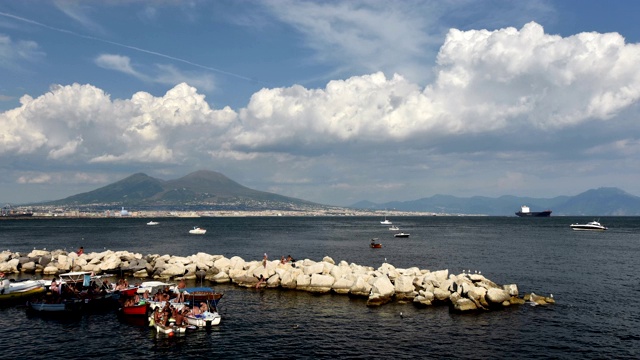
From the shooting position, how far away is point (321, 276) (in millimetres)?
52625

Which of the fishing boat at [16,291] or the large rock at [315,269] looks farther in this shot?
the large rock at [315,269]

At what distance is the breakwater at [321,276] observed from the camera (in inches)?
1789

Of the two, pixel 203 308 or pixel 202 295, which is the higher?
pixel 202 295

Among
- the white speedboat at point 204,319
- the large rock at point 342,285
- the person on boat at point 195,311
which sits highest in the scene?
the large rock at point 342,285

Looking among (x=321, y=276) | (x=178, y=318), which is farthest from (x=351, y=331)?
(x=321, y=276)

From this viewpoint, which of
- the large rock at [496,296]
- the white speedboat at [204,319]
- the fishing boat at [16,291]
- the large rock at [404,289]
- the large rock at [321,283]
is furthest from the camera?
the large rock at [321,283]

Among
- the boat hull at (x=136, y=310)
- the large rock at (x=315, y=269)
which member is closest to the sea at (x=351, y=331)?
the boat hull at (x=136, y=310)

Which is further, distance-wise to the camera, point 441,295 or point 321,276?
point 321,276

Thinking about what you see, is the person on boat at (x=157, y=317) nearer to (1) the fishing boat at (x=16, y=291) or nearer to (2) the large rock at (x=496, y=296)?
(1) the fishing boat at (x=16, y=291)

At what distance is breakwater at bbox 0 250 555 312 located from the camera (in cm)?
4544

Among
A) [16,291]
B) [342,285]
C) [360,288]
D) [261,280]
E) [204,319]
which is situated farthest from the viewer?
[261,280]

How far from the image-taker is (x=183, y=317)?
38.3 metres

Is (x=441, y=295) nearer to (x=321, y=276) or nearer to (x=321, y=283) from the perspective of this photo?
(x=321, y=283)

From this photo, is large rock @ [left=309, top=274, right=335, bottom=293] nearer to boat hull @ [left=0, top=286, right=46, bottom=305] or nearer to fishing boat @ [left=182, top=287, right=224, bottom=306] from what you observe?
fishing boat @ [left=182, top=287, right=224, bottom=306]
